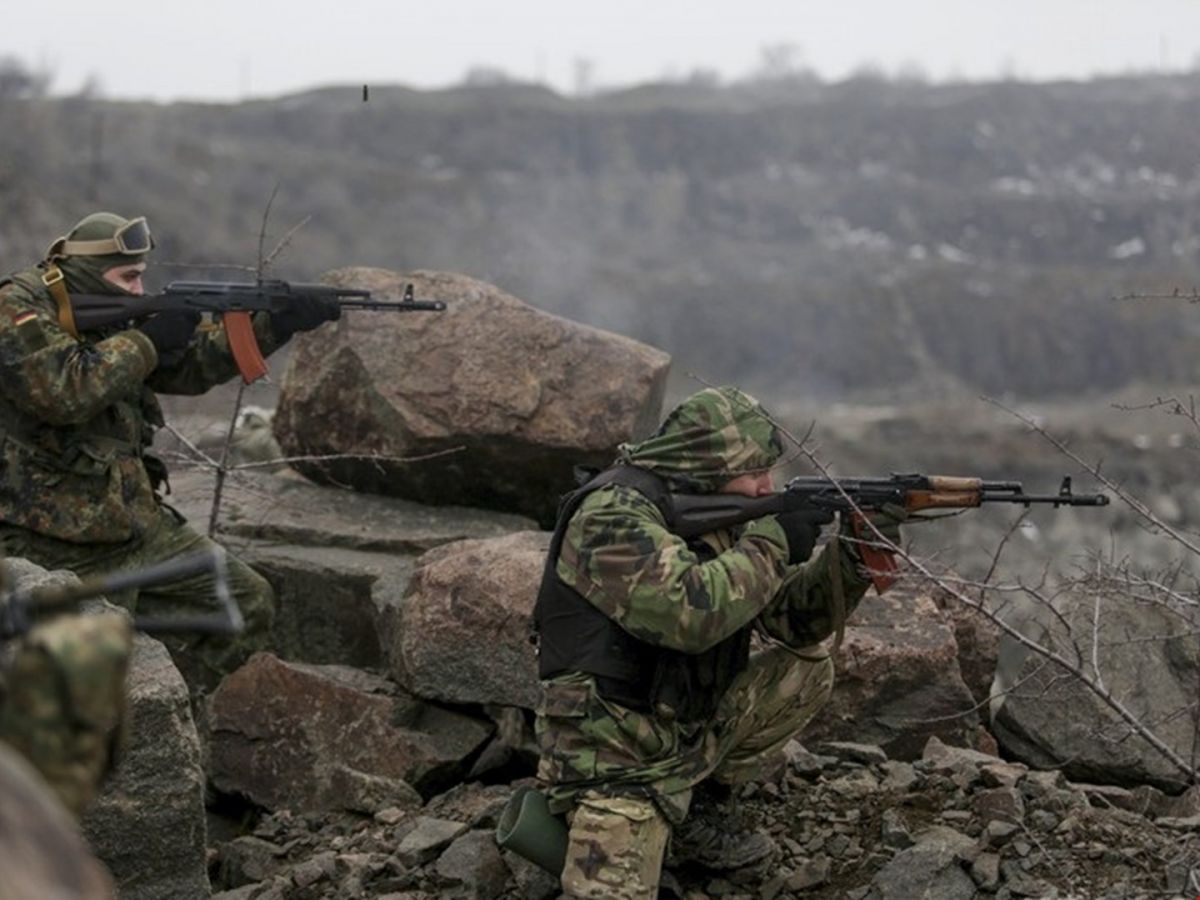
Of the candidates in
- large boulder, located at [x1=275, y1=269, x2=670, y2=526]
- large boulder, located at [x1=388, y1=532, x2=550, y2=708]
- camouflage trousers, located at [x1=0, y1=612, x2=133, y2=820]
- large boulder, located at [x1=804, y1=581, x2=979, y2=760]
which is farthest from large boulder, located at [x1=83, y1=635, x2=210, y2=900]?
camouflage trousers, located at [x1=0, y1=612, x2=133, y2=820]

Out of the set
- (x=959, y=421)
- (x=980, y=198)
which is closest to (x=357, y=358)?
(x=959, y=421)

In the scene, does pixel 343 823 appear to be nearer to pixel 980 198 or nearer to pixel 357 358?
pixel 357 358

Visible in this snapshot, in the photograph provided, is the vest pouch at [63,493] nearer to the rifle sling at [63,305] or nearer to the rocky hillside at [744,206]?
the rifle sling at [63,305]

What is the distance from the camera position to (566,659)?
448cm

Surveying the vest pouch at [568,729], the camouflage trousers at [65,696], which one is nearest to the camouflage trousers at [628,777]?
the vest pouch at [568,729]

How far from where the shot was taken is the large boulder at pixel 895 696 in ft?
19.3

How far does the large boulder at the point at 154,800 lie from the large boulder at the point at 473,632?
3.89ft

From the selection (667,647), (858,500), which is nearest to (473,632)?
(667,647)

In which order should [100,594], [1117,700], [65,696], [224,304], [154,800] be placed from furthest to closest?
1. [1117,700]
2. [224,304]
3. [154,800]
4. [100,594]
5. [65,696]

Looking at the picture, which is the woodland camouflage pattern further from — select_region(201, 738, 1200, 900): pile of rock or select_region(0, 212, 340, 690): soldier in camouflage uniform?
select_region(0, 212, 340, 690): soldier in camouflage uniform

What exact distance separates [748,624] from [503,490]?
271 centimetres

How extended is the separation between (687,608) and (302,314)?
2.35 m

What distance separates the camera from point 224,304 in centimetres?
602

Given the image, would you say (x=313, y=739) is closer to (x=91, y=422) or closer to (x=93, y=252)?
(x=91, y=422)
